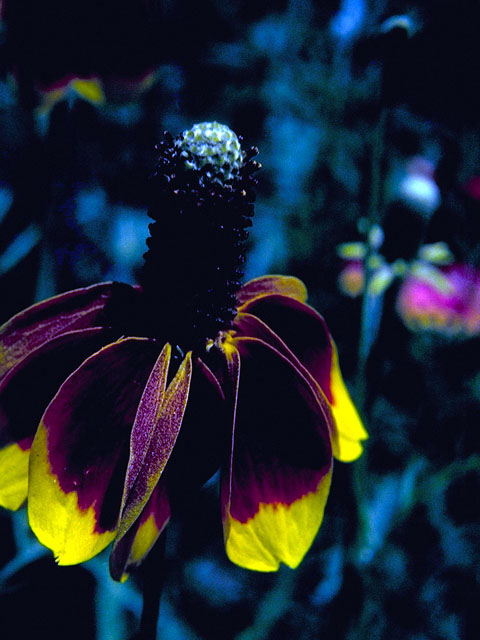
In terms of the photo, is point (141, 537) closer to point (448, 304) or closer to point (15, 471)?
point (15, 471)

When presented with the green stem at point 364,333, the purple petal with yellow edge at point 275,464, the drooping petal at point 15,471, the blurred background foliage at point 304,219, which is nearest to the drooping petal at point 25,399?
the drooping petal at point 15,471

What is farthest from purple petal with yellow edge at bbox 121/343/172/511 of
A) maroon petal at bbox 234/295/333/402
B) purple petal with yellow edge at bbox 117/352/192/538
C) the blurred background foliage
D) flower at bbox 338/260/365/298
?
flower at bbox 338/260/365/298

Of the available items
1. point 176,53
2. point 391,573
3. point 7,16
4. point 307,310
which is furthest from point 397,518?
point 176,53

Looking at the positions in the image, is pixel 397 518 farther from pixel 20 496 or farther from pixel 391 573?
pixel 20 496

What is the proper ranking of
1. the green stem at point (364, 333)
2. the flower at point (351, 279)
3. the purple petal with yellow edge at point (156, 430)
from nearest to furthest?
the purple petal with yellow edge at point (156, 430)
the green stem at point (364, 333)
the flower at point (351, 279)

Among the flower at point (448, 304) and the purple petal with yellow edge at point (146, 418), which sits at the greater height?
the purple petal with yellow edge at point (146, 418)

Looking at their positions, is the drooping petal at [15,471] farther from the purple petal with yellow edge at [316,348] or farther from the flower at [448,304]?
the flower at [448,304]

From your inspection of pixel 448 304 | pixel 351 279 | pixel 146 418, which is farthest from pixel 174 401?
pixel 448 304
